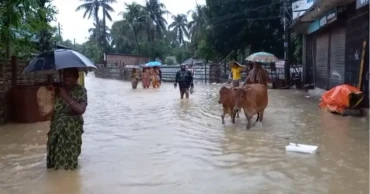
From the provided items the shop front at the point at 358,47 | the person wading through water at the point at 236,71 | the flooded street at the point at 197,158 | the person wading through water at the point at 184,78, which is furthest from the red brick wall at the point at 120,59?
the flooded street at the point at 197,158

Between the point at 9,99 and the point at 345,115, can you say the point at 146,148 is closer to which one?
the point at 9,99

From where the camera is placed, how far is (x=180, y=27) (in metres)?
75.9

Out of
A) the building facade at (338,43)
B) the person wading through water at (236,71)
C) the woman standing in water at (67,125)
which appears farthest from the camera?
the person wading through water at (236,71)

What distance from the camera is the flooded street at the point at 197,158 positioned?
16.4ft

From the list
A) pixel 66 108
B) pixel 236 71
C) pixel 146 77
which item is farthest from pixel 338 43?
pixel 146 77

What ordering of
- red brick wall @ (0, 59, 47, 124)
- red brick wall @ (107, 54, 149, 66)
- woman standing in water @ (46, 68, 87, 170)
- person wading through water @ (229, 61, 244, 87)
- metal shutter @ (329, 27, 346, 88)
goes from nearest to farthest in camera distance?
woman standing in water @ (46, 68, 87, 170)
red brick wall @ (0, 59, 47, 124)
person wading through water @ (229, 61, 244, 87)
metal shutter @ (329, 27, 346, 88)
red brick wall @ (107, 54, 149, 66)

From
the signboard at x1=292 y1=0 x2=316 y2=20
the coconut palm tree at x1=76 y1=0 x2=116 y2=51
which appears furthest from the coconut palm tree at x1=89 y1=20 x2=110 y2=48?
the signboard at x1=292 y1=0 x2=316 y2=20

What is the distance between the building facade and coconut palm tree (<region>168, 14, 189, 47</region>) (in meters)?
53.8

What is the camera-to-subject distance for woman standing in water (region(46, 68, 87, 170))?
18.2ft

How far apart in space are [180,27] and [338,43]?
202 feet

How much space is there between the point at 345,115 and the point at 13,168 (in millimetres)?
8041

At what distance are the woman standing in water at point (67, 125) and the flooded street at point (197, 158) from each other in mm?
180

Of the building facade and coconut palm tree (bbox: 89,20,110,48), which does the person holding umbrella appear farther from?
coconut palm tree (bbox: 89,20,110,48)

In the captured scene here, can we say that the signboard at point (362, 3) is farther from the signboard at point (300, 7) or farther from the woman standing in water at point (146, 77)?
the woman standing in water at point (146, 77)
